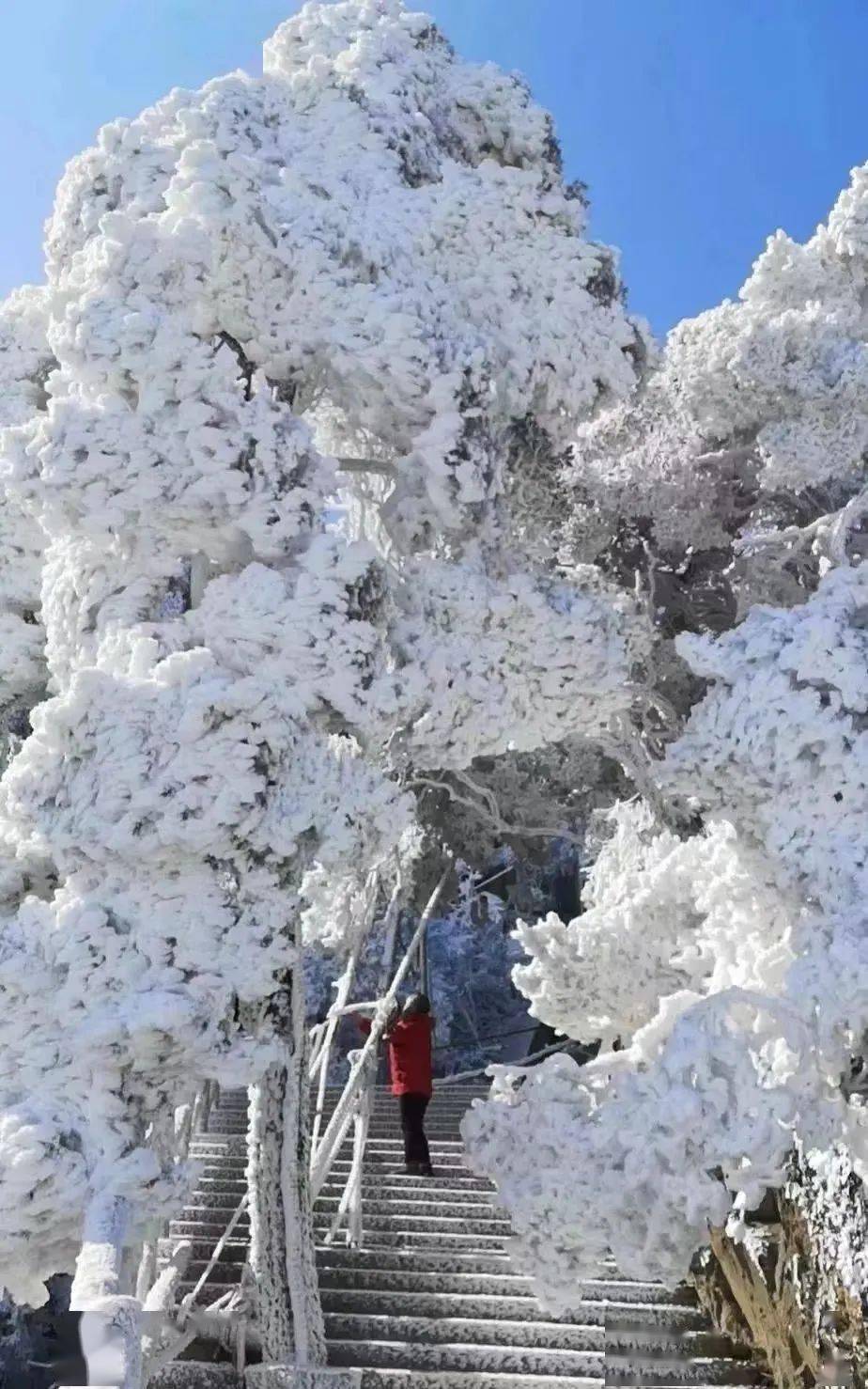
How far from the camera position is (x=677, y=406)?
513cm

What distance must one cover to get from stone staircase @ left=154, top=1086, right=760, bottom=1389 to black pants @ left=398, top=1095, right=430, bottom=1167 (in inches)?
3.7

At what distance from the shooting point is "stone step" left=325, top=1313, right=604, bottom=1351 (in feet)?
13.6

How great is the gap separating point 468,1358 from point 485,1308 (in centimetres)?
36

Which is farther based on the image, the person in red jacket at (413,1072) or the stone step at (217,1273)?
the person in red jacket at (413,1072)

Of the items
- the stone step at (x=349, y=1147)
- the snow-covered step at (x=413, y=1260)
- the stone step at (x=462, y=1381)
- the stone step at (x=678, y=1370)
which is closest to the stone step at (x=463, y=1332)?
the stone step at (x=678, y=1370)

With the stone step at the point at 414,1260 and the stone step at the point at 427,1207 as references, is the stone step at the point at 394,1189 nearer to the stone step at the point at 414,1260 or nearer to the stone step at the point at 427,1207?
the stone step at the point at 427,1207

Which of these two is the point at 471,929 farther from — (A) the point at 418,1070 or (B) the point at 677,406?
(B) the point at 677,406

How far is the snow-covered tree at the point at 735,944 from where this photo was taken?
2.86m

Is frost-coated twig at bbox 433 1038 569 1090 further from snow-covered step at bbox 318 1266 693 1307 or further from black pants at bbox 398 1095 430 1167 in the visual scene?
snow-covered step at bbox 318 1266 693 1307

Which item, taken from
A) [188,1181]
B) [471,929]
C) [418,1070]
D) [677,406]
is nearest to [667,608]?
[677,406]

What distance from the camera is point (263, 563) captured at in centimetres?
315

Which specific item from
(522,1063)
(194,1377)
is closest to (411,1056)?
(194,1377)

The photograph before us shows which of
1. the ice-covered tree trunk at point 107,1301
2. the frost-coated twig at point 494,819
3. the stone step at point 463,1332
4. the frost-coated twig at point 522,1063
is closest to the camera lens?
the ice-covered tree trunk at point 107,1301

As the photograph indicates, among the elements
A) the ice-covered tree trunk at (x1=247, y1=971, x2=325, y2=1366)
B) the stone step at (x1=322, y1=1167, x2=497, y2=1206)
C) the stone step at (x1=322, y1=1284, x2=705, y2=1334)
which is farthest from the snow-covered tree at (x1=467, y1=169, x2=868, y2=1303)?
the stone step at (x1=322, y1=1167, x2=497, y2=1206)
